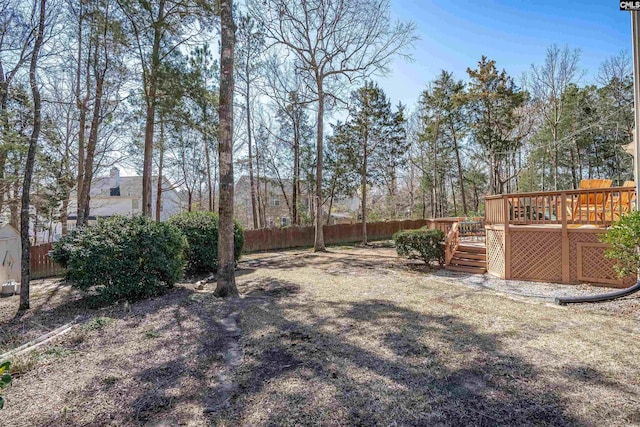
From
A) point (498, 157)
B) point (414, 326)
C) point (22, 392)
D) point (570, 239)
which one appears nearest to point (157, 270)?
point (22, 392)

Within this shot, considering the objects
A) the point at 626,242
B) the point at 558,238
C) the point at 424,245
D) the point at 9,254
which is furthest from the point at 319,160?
the point at 626,242

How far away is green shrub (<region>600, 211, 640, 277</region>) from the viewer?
507cm

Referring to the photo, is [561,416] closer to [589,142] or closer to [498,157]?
[498,157]

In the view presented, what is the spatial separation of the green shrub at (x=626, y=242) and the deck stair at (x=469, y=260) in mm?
3068

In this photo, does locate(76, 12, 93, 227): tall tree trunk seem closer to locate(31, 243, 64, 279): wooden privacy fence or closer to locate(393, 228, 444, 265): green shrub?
locate(31, 243, 64, 279): wooden privacy fence

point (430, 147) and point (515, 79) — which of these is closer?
point (515, 79)

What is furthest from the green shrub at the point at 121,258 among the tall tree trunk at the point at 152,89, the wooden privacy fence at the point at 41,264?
the wooden privacy fence at the point at 41,264

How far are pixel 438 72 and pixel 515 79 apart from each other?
4342mm

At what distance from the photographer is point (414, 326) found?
4.28 meters

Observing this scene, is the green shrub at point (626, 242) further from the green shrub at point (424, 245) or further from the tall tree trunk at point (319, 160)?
the tall tree trunk at point (319, 160)

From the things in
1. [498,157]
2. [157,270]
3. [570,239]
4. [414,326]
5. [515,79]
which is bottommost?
[414,326]

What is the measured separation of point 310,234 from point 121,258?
12.8 meters

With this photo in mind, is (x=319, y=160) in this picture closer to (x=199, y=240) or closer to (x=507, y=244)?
(x=199, y=240)

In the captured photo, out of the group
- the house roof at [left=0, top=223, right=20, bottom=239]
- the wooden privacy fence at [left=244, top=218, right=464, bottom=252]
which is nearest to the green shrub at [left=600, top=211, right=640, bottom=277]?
the wooden privacy fence at [left=244, top=218, right=464, bottom=252]
